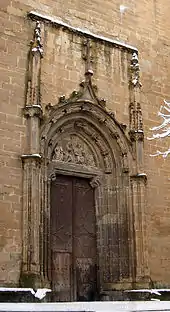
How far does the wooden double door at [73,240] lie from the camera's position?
372 inches

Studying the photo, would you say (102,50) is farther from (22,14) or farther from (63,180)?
(63,180)

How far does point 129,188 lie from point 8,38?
401cm

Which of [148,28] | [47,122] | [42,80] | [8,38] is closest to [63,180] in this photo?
[47,122]

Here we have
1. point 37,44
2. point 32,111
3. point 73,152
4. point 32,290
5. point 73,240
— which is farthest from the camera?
point 73,152

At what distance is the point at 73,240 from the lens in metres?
9.79

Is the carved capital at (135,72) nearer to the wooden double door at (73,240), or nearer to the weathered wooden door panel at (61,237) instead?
the wooden double door at (73,240)

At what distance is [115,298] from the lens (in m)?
9.61

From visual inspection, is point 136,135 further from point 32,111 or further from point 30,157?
point 30,157

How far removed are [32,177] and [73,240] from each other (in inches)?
72.0

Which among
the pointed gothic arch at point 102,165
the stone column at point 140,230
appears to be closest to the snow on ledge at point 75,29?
the pointed gothic arch at point 102,165

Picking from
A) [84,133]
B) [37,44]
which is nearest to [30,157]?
[84,133]

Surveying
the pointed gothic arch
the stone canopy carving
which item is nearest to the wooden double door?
the pointed gothic arch

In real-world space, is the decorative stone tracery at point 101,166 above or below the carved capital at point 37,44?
below

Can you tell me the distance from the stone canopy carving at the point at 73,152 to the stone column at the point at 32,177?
3.04 feet
